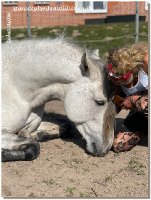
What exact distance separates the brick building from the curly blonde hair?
14.8 feet

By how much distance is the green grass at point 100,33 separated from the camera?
1043cm

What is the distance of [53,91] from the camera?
428cm

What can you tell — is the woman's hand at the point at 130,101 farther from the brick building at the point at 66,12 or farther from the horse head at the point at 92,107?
the brick building at the point at 66,12

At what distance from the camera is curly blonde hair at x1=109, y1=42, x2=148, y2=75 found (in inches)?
158

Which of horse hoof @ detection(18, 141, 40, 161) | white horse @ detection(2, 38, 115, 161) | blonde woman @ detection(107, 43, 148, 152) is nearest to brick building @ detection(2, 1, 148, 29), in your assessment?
white horse @ detection(2, 38, 115, 161)

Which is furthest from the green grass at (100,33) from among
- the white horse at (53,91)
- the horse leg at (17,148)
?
the horse leg at (17,148)

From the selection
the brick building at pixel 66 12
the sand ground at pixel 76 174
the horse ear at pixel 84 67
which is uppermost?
the brick building at pixel 66 12

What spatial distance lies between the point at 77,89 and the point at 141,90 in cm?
62

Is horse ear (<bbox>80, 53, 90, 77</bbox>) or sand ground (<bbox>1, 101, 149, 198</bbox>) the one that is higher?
horse ear (<bbox>80, 53, 90, 77</bbox>)

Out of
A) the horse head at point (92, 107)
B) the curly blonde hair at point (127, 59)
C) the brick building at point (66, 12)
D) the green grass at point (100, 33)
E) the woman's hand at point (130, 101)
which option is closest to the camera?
the curly blonde hair at point (127, 59)

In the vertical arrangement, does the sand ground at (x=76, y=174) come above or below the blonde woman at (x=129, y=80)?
below

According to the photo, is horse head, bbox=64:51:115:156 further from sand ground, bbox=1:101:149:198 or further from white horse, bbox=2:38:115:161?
sand ground, bbox=1:101:149:198

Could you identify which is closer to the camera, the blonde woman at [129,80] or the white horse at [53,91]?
the blonde woman at [129,80]

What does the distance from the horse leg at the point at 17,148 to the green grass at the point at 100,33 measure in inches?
218
